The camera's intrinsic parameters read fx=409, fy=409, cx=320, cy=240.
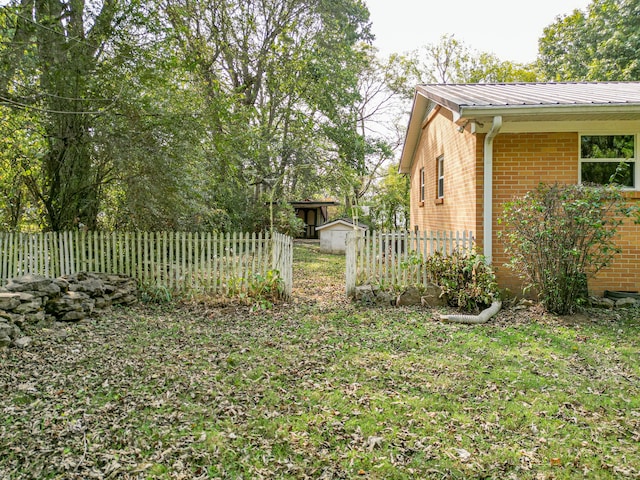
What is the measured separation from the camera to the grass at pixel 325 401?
278cm

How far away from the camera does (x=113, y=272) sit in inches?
319

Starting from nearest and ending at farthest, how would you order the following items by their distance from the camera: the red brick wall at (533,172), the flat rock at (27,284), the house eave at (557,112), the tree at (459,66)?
the flat rock at (27,284), the house eave at (557,112), the red brick wall at (533,172), the tree at (459,66)

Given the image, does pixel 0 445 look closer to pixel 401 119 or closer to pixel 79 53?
pixel 79 53

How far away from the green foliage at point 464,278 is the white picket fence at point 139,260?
296 cm

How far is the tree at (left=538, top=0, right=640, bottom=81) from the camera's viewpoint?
19.6 meters

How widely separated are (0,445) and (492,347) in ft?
16.5

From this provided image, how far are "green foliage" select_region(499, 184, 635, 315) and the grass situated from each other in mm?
591

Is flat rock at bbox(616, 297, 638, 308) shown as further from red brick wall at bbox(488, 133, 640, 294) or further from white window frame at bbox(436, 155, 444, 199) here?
white window frame at bbox(436, 155, 444, 199)

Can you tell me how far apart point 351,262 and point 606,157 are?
4.97 metres

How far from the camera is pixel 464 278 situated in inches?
286

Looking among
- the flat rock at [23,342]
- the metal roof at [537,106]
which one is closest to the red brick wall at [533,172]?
the metal roof at [537,106]

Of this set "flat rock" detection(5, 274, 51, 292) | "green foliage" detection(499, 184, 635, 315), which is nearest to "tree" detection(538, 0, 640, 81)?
"green foliage" detection(499, 184, 635, 315)

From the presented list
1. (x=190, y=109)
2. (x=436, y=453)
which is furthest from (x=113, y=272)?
(x=436, y=453)

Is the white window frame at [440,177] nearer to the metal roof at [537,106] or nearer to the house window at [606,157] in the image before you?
the metal roof at [537,106]
